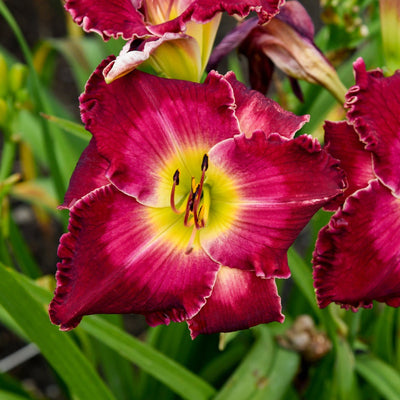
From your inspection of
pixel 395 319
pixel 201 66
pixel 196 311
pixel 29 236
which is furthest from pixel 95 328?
pixel 29 236

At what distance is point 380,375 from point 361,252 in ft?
1.16

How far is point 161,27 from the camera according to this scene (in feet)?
1.31

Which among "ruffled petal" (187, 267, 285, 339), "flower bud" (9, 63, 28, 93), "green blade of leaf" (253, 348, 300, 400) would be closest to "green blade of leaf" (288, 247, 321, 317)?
"green blade of leaf" (253, 348, 300, 400)

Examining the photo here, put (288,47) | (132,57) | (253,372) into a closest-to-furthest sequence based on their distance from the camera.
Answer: (132,57) → (288,47) → (253,372)

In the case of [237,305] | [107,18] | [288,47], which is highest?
[107,18]

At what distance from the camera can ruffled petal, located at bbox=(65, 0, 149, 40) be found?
16.0 inches

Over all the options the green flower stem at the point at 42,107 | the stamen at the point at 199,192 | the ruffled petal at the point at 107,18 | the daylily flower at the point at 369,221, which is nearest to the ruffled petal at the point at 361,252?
the daylily flower at the point at 369,221

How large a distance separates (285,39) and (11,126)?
39 cm

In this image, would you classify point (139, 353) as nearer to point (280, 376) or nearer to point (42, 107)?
point (280, 376)

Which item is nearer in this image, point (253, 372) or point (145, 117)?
point (145, 117)

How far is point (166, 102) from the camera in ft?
1.33

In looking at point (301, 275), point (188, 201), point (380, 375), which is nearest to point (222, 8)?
point (188, 201)

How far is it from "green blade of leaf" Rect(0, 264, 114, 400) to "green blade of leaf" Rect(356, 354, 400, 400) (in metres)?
0.33

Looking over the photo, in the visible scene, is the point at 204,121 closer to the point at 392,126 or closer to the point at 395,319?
the point at 392,126
